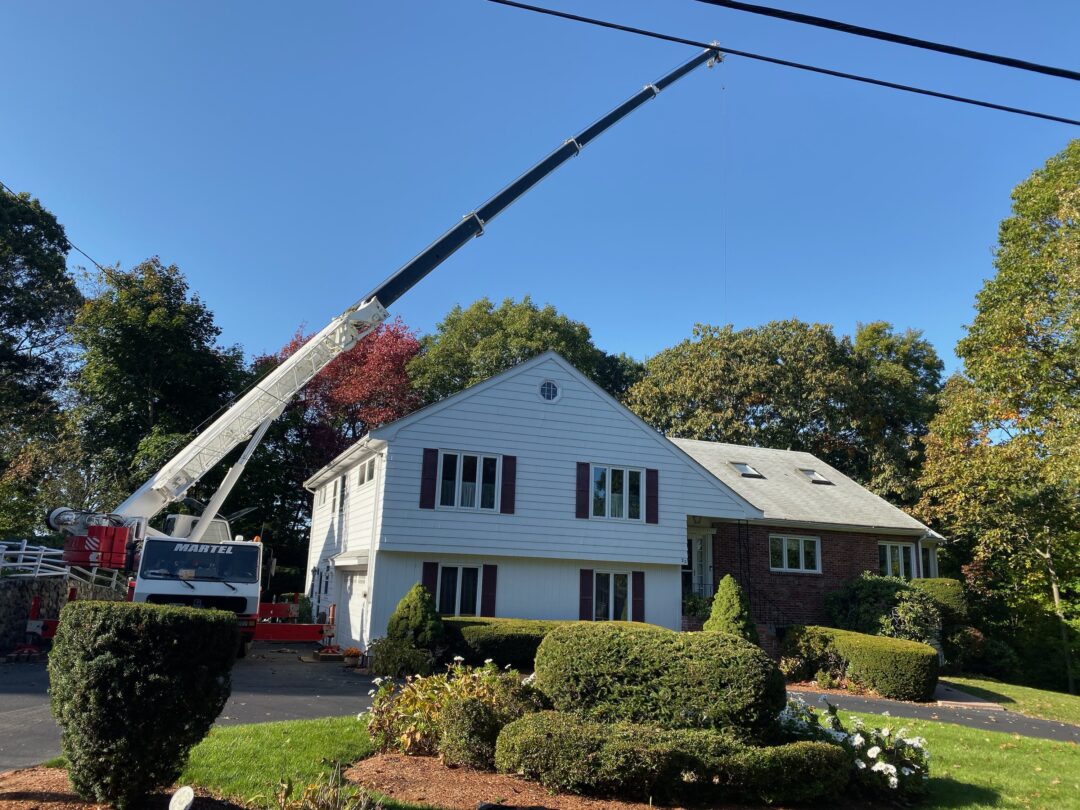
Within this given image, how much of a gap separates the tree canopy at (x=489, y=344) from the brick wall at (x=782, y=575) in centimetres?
1689

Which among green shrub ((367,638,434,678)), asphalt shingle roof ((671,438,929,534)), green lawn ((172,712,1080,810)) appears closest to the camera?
green lawn ((172,712,1080,810))

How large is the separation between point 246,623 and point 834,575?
55.5 ft

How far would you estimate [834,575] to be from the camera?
23.7m

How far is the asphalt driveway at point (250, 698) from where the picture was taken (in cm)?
828

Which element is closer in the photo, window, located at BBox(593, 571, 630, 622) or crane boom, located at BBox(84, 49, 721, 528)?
crane boom, located at BBox(84, 49, 721, 528)

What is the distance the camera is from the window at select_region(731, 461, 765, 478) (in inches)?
1038

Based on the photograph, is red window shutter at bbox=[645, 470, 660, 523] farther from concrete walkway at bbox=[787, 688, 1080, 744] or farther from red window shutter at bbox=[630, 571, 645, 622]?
concrete walkway at bbox=[787, 688, 1080, 744]

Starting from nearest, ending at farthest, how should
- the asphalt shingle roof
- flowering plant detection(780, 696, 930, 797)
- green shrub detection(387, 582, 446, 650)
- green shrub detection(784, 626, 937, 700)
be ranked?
flowering plant detection(780, 696, 930, 797), green shrub detection(387, 582, 446, 650), green shrub detection(784, 626, 937, 700), the asphalt shingle roof

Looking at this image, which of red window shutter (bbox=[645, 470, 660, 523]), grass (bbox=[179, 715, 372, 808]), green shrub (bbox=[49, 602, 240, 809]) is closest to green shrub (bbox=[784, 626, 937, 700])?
red window shutter (bbox=[645, 470, 660, 523])

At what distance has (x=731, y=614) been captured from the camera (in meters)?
17.2

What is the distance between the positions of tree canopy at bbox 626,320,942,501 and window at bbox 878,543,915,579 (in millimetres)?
10111

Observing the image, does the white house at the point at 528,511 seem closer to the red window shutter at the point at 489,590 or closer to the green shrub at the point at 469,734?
the red window shutter at the point at 489,590

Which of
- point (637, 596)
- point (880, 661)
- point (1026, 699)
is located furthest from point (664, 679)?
point (1026, 699)

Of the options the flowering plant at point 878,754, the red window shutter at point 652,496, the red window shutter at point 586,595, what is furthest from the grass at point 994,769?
the red window shutter at point 652,496
